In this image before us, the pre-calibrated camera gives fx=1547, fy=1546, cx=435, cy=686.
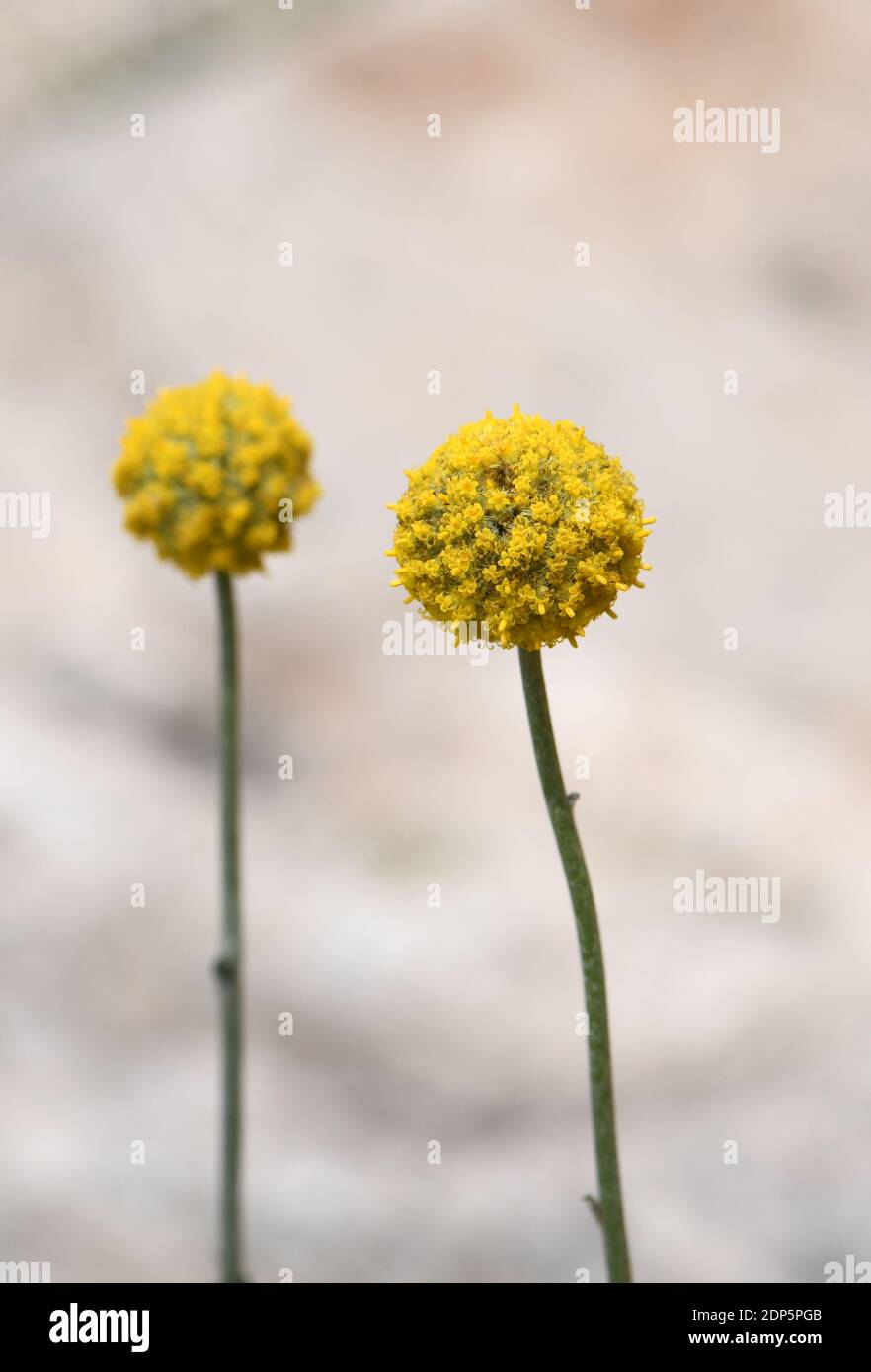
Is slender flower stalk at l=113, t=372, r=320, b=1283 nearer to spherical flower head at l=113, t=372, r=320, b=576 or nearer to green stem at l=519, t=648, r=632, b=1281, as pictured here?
spherical flower head at l=113, t=372, r=320, b=576

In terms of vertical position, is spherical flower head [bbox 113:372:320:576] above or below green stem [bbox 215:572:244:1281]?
above

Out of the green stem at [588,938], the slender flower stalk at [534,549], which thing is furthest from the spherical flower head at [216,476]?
the green stem at [588,938]

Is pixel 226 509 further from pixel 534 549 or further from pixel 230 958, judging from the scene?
pixel 230 958

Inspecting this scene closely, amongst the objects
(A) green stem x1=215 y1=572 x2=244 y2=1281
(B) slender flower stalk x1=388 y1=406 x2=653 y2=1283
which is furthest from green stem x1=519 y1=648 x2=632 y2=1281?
(A) green stem x1=215 y1=572 x2=244 y2=1281

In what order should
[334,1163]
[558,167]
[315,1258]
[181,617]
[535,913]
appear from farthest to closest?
[558,167]
[181,617]
[535,913]
[334,1163]
[315,1258]

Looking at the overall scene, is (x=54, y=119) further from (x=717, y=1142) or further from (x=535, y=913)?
(x=717, y=1142)

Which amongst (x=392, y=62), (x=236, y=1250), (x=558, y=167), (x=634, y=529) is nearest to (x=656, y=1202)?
(x=236, y=1250)
